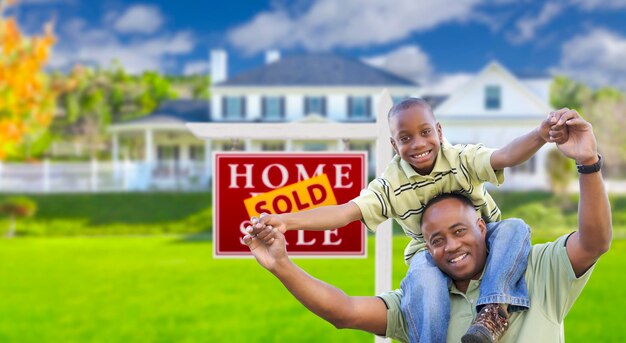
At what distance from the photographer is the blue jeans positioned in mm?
2402

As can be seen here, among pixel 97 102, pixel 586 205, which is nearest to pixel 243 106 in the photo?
pixel 97 102

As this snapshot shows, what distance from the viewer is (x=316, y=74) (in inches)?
1122

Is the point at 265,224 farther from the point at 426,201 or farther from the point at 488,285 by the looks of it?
the point at 488,285

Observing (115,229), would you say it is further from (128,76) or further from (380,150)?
(128,76)

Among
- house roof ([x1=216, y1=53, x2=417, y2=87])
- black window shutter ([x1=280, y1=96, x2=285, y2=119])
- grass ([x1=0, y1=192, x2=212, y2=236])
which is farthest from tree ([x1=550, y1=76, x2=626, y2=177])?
grass ([x1=0, y1=192, x2=212, y2=236])

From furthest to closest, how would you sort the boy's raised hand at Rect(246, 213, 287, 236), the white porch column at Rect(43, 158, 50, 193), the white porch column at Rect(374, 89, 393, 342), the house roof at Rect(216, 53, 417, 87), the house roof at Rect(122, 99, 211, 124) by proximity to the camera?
the house roof at Rect(122, 99, 211, 124) < the house roof at Rect(216, 53, 417, 87) < the white porch column at Rect(43, 158, 50, 193) < the white porch column at Rect(374, 89, 393, 342) < the boy's raised hand at Rect(246, 213, 287, 236)

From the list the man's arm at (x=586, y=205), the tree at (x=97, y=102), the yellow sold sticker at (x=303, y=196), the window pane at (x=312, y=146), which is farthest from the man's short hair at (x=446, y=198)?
the tree at (x=97, y=102)

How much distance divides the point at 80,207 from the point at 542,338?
21.9 m

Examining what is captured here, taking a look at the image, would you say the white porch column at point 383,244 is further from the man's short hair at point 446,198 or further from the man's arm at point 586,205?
the man's arm at point 586,205

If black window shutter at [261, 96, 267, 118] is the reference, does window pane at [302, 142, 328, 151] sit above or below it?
below

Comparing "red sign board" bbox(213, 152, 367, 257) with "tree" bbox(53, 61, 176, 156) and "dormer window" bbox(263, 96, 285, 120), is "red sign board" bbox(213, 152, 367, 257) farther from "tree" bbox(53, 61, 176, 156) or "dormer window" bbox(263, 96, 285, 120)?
"tree" bbox(53, 61, 176, 156)

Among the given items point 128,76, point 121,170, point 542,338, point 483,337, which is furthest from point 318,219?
point 128,76

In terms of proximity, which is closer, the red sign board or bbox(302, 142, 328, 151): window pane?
the red sign board

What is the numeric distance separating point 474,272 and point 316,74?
86.4 feet
